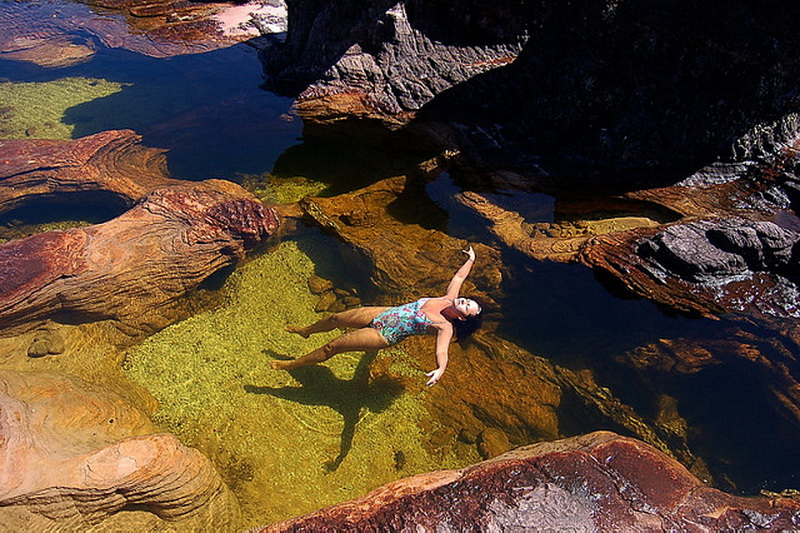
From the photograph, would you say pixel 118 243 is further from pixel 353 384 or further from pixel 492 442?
pixel 492 442

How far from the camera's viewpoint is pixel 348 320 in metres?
3.79

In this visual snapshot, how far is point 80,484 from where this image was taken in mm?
2721

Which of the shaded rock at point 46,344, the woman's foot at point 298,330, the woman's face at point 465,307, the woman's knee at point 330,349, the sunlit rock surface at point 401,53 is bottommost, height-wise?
the shaded rock at point 46,344

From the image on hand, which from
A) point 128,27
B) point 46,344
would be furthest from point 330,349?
point 128,27

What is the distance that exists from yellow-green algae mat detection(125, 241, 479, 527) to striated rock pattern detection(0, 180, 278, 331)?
1.21ft

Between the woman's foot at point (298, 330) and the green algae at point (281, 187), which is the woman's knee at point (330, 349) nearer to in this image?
the woman's foot at point (298, 330)

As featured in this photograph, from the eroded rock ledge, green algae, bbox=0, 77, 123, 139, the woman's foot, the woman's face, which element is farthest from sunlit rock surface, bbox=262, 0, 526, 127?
green algae, bbox=0, 77, 123, 139

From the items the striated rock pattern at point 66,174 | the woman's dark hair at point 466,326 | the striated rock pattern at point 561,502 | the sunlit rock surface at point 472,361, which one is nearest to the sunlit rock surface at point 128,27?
the striated rock pattern at point 66,174

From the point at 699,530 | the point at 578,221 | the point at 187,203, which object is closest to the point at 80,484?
the point at 187,203

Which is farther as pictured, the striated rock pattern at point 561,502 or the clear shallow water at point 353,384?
the clear shallow water at point 353,384

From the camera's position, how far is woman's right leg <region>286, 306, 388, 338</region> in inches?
148

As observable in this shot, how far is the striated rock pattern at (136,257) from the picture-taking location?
3.81m

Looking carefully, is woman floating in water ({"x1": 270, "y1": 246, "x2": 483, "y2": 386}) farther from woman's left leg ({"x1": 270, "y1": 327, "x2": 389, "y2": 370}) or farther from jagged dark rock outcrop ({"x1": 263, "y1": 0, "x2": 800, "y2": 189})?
jagged dark rock outcrop ({"x1": 263, "y1": 0, "x2": 800, "y2": 189})

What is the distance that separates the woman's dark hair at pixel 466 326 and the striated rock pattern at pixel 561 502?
4.02ft
